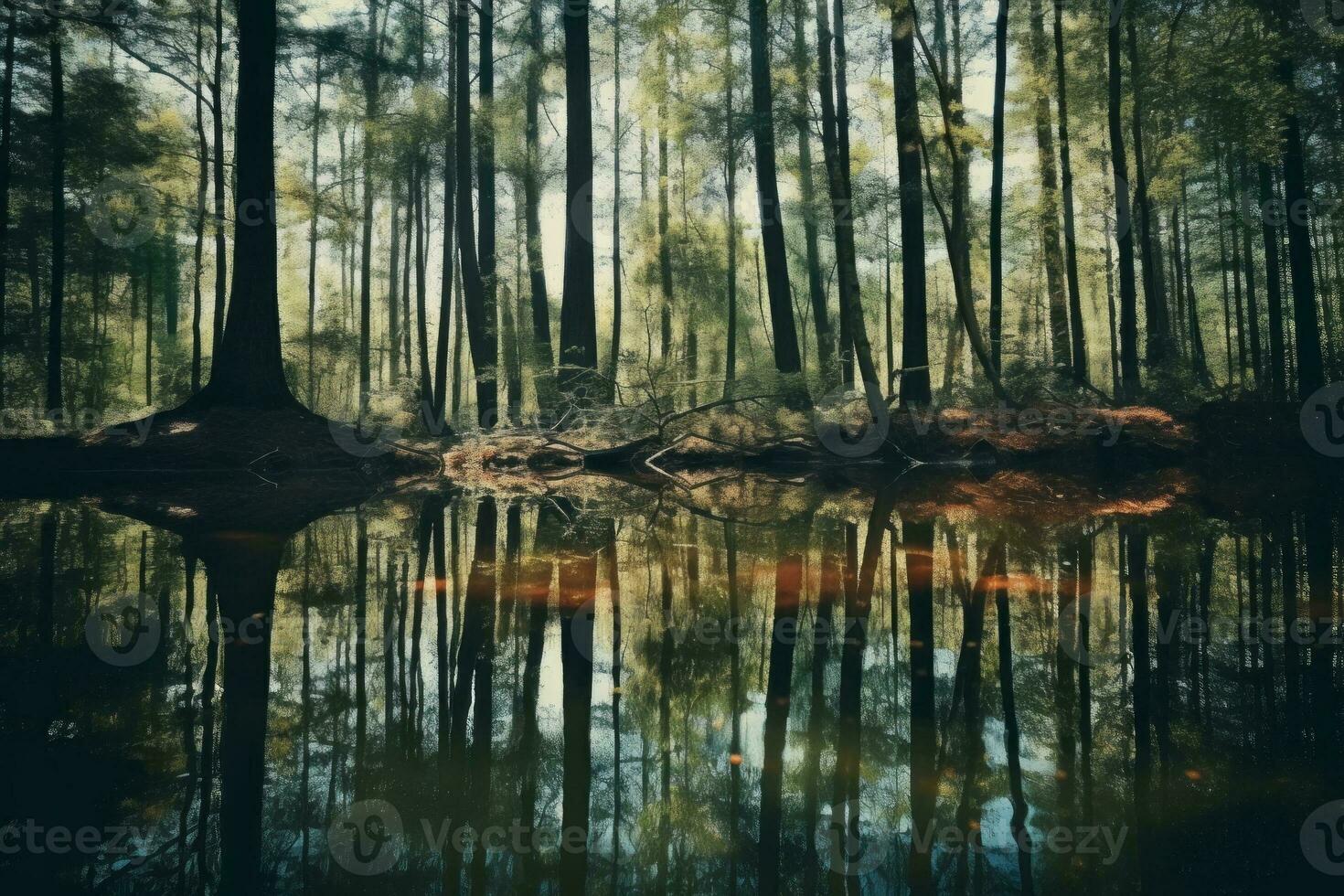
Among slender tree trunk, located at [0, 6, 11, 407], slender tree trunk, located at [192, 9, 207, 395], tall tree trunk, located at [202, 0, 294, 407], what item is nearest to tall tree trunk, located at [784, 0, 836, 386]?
tall tree trunk, located at [202, 0, 294, 407]

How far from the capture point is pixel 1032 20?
52.4 feet

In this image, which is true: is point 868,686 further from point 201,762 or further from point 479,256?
point 479,256

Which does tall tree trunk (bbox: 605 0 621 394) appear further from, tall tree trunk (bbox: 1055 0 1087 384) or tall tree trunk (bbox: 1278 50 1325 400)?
tall tree trunk (bbox: 1278 50 1325 400)

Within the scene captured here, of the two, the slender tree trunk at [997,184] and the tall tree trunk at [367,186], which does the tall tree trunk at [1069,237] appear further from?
the tall tree trunk at [367,186]

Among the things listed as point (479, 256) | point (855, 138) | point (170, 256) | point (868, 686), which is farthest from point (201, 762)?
point (170, 256)

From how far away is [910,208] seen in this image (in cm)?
1284

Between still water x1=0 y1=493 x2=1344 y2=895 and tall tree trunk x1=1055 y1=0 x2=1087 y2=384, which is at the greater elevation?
tall tree trunk x1=1055 y1=0 x2=1087 y2=384

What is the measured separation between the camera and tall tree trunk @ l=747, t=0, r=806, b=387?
44.3ft

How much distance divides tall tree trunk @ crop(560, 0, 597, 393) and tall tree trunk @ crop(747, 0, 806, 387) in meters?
3.11

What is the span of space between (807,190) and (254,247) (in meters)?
Answer: 15.2

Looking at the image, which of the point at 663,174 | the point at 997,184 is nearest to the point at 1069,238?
the point at 997,184

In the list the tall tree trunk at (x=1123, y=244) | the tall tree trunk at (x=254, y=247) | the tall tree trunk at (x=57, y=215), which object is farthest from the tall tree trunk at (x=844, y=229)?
the tall tree trunk at (x=57, y=215)

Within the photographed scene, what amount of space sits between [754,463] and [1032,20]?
39.0ft

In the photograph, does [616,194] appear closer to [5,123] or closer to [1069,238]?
[1069,238]
